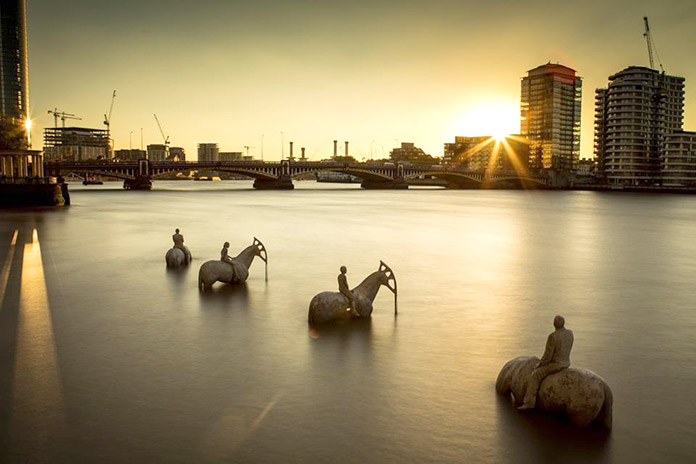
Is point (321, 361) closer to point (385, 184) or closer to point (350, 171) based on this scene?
point (350, 171)

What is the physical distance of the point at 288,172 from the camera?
145250 mm

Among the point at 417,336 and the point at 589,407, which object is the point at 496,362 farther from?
the point at 589,407

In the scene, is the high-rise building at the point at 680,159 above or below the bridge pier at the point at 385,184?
above

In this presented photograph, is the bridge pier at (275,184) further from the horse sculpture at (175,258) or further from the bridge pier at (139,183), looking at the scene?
the horse sculpture at (175,258)

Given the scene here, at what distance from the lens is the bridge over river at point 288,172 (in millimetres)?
124350

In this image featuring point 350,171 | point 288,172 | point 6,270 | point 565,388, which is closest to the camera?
point 565,388

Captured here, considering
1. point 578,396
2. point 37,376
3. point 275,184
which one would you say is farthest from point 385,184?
point 578,396

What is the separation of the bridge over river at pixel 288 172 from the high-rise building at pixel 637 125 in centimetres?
2324

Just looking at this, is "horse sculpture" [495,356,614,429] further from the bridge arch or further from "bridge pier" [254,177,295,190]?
"bridge pier" [254,177,295,190]

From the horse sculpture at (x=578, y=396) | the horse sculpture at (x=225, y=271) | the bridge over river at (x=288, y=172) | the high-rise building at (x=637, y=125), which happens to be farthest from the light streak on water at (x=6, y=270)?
the high-rise building at (x=637, y=125)

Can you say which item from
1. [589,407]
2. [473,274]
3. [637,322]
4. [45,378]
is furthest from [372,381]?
[473,274]

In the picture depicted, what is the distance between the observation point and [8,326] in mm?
15828

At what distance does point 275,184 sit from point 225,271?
132236 millimetres

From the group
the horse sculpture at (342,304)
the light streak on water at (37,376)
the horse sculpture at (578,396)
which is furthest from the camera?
the horse sculpture at (342,304)
